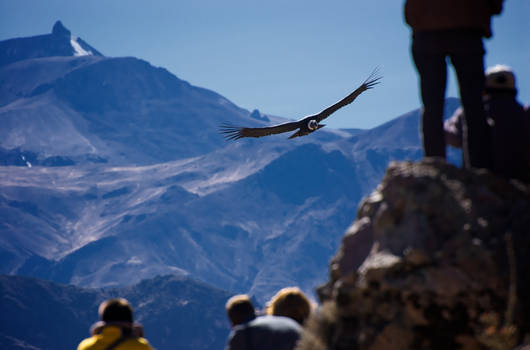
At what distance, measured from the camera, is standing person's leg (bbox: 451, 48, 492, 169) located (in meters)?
4.74

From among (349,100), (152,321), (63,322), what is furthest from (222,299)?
(349,100)

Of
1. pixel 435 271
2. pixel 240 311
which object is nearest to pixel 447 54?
pixel 435 271

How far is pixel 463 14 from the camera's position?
495cm

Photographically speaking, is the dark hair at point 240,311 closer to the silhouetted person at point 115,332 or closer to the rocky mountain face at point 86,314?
the silhouetted person at point 115,332

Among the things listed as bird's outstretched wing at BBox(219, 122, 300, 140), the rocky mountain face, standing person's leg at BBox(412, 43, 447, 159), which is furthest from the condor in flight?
the rocky mountain face

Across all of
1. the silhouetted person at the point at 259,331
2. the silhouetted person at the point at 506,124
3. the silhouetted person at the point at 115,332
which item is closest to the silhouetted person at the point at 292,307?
the silhouetted person at the point at 259,331

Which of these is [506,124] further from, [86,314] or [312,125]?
[86,314]

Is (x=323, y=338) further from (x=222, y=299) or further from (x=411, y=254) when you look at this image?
(x=222, y=299)

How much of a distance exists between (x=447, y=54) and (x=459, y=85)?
0.91 feet

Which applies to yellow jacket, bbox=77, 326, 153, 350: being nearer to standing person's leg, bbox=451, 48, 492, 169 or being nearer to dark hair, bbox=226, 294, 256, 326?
dark hair, bbox=226, 294, 256, 326

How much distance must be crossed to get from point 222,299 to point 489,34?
116257 mm

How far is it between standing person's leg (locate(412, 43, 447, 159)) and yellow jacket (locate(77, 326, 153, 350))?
2438 millimetres

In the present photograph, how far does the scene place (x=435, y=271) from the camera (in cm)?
385

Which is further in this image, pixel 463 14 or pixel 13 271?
pixel 13 271
